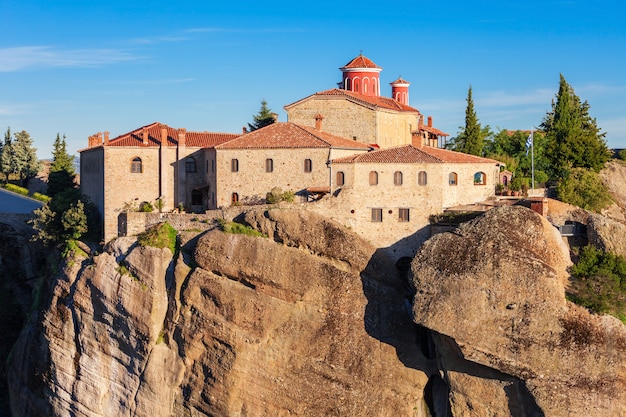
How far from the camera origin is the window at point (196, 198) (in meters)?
52.8

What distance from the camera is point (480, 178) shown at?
49.5 meters

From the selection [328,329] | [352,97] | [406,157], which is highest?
[352,97]

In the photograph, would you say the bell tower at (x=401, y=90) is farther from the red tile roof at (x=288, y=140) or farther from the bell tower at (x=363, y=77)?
the red tile roof at (x=288, y=140)

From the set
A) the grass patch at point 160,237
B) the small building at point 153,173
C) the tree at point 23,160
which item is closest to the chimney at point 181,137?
the small building at point 153,173

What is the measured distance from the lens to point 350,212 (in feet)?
155

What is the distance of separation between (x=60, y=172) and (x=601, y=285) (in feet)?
136

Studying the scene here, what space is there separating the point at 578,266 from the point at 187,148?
2189 cm

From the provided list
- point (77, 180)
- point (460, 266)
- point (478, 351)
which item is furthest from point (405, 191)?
point (77, 180)

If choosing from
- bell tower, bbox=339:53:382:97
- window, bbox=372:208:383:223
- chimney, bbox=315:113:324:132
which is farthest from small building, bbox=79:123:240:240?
bell tower, bbox=339:53:382:97

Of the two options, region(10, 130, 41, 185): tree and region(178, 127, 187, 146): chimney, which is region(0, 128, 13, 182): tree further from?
region(178, 127, 187, 146): chimney

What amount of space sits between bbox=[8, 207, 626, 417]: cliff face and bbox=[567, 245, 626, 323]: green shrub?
0.53 m

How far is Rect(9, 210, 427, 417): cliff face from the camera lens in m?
44.6

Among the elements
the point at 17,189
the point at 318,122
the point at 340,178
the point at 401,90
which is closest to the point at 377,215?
the point at 340,178

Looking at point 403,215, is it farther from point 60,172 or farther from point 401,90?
point 60,172
